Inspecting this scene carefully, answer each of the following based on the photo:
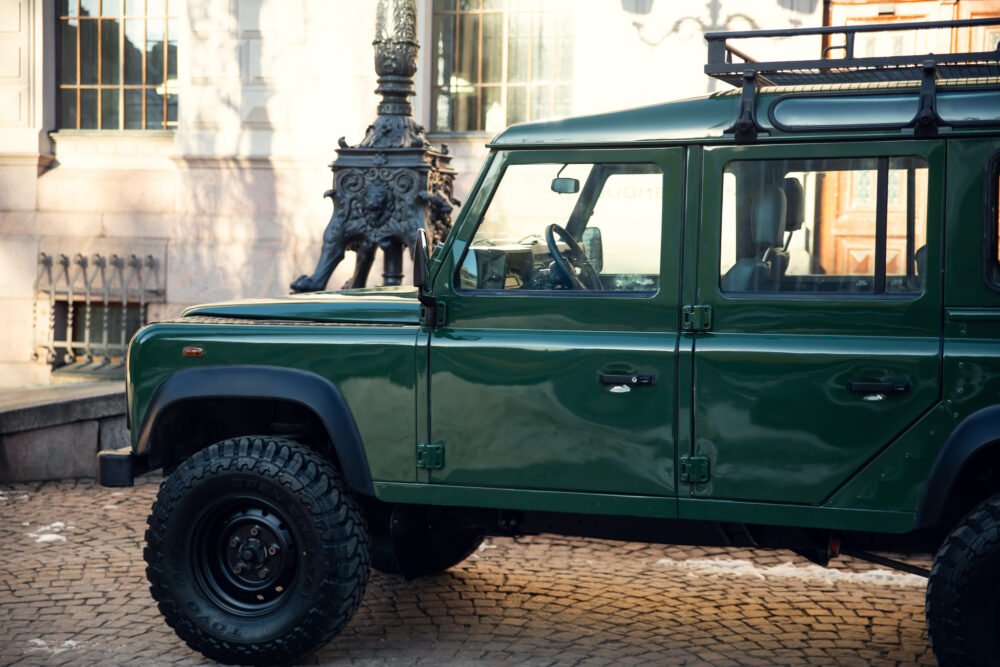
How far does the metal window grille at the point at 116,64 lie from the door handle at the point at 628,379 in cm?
1015

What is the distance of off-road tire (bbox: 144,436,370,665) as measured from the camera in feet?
16.2

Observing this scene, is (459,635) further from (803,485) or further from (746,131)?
(746,131)

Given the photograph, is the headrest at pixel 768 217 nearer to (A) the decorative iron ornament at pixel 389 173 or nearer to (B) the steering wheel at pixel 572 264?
(B) the steering wheel at pixel 572 264

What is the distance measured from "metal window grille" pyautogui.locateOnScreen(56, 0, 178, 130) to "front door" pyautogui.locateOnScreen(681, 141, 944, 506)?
10.3 meters

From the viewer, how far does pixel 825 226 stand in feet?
14.8

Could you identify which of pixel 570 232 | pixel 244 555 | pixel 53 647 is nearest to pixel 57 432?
pixel 53 647

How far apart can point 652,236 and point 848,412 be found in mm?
916

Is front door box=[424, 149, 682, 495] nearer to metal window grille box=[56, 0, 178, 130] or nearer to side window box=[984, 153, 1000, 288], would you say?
side window box=[984, 153, 1000, 288]

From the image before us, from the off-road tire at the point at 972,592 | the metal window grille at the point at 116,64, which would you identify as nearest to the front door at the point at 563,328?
the off-road tire at the point at 972,592

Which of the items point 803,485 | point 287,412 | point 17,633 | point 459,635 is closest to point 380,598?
point 459,635

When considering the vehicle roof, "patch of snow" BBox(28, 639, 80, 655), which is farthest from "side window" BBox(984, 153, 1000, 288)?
"patch of snow" BBox(28, 639, 80, 655)

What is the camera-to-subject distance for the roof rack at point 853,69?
442cm

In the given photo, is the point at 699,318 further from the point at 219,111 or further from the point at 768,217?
the point at 219,111

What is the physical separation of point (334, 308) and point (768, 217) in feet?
5.60
